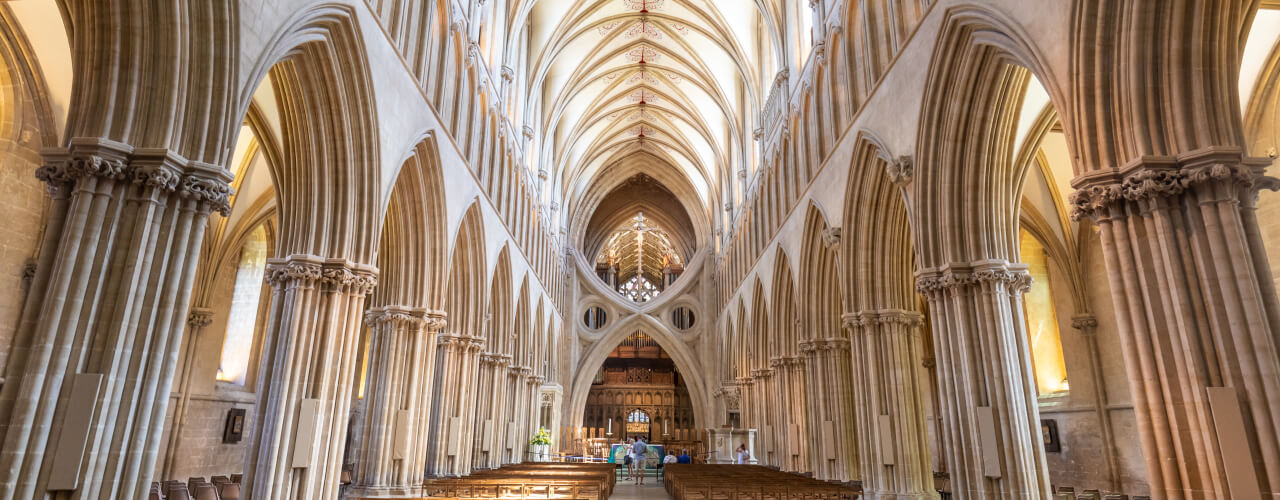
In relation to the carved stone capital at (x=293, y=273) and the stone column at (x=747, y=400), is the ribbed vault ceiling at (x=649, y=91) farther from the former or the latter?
the carved stone capital at (x=293, y=273)

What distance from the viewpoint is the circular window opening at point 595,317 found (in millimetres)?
35844

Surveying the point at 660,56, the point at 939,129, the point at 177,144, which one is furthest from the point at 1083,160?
the point at 660,56

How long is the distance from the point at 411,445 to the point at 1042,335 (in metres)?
15.1

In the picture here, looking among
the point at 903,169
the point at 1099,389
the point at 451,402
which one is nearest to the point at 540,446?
the point at 451,402

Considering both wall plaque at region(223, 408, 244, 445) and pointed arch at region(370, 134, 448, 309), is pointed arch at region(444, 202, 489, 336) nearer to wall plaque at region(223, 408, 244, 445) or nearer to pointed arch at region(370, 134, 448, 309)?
pointed arch at region(370, 134, 448, 309)

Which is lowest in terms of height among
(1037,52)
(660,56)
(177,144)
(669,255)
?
(177,144)

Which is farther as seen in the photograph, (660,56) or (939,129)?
(660,56)

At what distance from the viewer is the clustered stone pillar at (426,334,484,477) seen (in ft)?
51.2

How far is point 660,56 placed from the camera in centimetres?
2747

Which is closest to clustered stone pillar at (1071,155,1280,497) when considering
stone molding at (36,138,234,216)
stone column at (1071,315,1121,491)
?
stone molding at (36,138,234,216)

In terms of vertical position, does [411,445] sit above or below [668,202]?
below

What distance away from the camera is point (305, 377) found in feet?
29.9

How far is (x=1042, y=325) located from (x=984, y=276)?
981 cm

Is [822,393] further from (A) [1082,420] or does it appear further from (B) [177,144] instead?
(B) [177,144]
